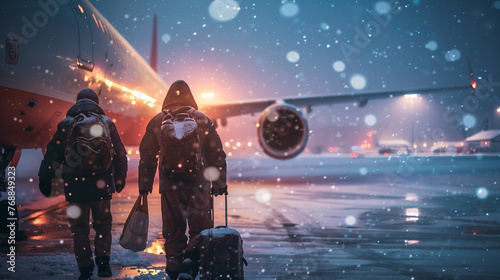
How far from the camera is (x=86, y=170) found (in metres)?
3.62

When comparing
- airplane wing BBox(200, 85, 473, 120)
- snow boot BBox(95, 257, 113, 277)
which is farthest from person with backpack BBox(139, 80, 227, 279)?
airplane wing BBox(200, 85, 473, 120)

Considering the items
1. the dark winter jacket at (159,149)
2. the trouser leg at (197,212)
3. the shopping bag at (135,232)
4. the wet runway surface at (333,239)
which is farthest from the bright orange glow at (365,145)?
the shopping bag at (135,232)

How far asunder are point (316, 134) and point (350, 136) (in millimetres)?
8038

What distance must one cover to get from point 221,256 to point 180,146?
98 cm

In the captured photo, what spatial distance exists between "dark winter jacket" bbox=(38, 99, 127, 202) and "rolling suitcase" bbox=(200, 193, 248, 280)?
1191mm

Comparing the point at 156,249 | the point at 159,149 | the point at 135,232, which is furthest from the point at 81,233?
the point at 156,249

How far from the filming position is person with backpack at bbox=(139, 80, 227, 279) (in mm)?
3609

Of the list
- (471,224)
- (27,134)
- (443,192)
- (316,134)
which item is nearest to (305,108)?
(443,192)

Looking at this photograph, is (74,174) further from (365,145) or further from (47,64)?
(365,145)

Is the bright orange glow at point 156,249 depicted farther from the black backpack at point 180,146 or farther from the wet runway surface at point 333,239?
the black backpack at point 180,146

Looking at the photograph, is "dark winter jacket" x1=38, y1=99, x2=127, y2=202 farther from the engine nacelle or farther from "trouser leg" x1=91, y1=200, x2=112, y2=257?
the engine nacelle

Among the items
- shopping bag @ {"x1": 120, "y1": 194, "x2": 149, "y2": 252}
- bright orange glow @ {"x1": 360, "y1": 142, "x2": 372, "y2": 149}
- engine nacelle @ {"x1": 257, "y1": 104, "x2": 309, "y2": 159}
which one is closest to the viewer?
shopping bag @ {"x1": 120, "y1": 194, "x2": 149, "y2": 252}

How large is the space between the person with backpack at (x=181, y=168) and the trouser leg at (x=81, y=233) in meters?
0.55

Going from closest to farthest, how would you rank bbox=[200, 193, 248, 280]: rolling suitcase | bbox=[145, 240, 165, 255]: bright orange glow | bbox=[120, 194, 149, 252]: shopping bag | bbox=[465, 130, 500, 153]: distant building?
bbox=[200, 193, 248, 280]: rolling suitcase
bbox=[120, 194, 149, 252]: shopping bag
bbox=[145, 240, 165, 255]: bright orange glow
bbox=[465, 130, 500, 153]: distant building
